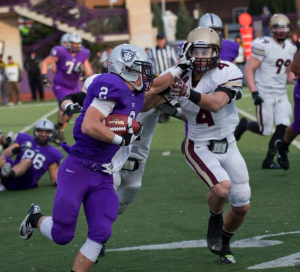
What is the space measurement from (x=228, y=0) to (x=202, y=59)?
145 feet

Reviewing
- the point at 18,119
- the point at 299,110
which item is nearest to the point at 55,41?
the point at 18,119

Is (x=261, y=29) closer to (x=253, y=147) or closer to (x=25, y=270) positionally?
(x=253, y=147)

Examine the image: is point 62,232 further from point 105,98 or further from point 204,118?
point 204,118

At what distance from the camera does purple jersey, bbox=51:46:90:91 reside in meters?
13.7

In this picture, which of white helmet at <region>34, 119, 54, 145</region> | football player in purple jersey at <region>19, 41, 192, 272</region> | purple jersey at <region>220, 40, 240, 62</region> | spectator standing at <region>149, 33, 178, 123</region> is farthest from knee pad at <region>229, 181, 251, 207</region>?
spectator standing at <region>149, 33, 178, 123</region>

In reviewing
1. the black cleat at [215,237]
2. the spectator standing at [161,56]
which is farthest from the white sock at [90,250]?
the spectator standing at [161,56]

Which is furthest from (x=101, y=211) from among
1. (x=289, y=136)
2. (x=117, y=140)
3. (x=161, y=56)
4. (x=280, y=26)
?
(x=161, y=56)

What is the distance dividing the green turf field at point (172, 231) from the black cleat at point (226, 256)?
55 mm

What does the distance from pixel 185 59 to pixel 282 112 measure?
4.36 m

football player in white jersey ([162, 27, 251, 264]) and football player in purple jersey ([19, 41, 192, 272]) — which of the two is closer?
football player in purple jersey ([19, 41, 192, 272])

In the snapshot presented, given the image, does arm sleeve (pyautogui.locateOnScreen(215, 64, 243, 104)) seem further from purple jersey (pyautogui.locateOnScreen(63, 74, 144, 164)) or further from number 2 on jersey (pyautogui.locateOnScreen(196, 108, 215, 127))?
purple jersey (pyautogui.locateOnScreen(63, 74, 144, 164))

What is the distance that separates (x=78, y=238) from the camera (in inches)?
256

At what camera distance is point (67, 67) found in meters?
13.8

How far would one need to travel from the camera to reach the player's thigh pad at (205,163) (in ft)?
18.0
